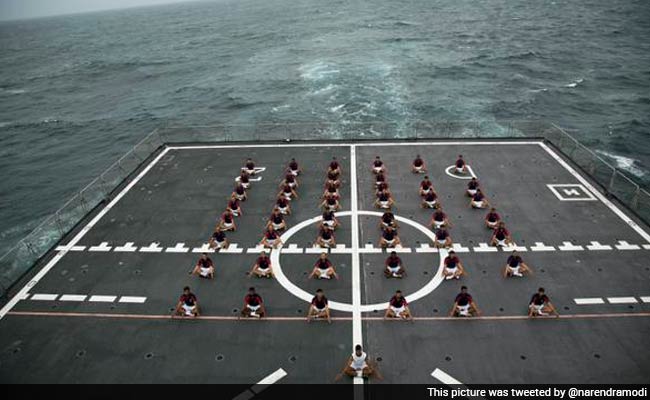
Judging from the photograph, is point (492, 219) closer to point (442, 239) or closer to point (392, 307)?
point (442, 239)

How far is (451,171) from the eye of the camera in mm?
34125

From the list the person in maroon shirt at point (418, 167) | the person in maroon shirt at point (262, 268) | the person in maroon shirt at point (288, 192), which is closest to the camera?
the person in maroon shirt at point (262, 268)

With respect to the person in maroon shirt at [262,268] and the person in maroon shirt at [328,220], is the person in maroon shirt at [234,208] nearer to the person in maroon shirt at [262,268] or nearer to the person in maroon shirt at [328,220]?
the person in maroon shirt at [328,220]

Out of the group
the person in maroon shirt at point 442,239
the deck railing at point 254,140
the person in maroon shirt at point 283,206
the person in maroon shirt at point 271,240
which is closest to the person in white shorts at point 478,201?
the person in maroon shirt at point 442,239

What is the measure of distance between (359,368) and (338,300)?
4851 mm

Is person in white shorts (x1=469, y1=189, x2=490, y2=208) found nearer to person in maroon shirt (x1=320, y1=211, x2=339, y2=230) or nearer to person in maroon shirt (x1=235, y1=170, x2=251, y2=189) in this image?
person in maroon shirt (x1=320, y1=211, x2=339, y2=230)

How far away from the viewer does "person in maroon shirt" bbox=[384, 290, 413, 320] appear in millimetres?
19927

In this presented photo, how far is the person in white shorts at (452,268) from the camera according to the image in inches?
885

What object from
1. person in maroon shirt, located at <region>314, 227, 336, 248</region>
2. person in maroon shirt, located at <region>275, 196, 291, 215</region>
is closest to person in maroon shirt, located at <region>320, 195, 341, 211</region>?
person in maroon shirt, located at <region>275, 196, 291, 215</region>

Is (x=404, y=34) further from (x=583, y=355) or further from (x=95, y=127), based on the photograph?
(x=583, y=355)

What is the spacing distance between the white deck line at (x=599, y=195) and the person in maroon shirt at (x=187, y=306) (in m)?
25.9

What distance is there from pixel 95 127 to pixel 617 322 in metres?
82.1

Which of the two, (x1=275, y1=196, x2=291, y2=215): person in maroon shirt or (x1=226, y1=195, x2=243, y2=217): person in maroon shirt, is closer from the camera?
(x1=275, y1=196, x2=291, y2=215): person in maroon shirt

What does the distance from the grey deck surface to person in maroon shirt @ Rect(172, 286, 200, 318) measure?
581 millimetres
